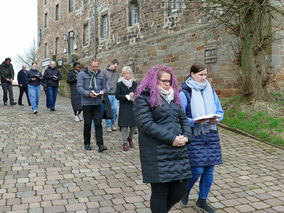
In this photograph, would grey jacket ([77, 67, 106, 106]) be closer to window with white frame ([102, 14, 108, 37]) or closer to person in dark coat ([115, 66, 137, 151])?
person in dark coat ([115, 66, 137, 151])

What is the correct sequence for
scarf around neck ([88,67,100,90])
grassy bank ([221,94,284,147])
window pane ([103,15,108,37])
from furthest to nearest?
window pane ([103,15,108,37])
grassy bank ([221,94,284,147])
scarf around neck ([88,67,100,90])

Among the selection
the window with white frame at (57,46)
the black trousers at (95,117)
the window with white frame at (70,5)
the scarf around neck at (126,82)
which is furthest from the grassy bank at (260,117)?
the window with white frame at (57,46)

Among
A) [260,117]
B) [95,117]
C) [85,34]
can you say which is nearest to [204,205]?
[95,117]

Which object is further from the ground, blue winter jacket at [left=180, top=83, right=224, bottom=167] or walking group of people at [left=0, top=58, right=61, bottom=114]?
walking group of people at [left=0, top=58, right=61, bottom=114]

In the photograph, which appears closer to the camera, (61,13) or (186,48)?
(186,48)

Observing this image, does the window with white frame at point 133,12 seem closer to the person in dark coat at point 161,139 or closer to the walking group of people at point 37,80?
the walking group of people at point 37,80

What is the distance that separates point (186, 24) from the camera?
44.1ft

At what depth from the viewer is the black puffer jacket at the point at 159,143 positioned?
9.51ft

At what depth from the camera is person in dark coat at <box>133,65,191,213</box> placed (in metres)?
2.91

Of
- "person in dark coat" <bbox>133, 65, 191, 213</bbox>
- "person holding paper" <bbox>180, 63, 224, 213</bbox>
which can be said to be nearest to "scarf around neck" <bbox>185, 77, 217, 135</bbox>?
"person holding paper" <bbox>180, 63, 224, 213</bbox>

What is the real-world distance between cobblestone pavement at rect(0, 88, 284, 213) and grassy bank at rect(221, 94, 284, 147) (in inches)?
17.2

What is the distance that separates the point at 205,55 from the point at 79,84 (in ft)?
23.1

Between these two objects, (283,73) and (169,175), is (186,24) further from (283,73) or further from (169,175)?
(169,175)

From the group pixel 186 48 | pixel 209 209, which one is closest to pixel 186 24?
pixel 186 48
